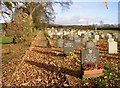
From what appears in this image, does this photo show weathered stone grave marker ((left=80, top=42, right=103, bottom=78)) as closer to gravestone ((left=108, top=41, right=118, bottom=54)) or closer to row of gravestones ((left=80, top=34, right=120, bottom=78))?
row of gravestones ((left=80, top=34, right=120, bottom=78))

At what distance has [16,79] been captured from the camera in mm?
7758

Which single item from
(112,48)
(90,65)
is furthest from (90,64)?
(112,48)

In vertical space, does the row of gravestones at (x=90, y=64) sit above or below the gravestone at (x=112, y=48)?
above

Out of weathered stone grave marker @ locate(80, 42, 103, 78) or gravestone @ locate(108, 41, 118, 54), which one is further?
gravestone @ locate(108, 41, 118, 54)

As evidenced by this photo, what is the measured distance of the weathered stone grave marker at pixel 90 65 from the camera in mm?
7707

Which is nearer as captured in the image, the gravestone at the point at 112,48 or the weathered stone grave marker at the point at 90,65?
→ the weathered stone grave marker at the point at 90,65

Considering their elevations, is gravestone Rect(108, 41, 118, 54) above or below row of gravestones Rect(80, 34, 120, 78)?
below

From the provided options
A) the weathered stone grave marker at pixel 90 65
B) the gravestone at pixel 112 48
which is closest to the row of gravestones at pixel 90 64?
the weathered stone grave marker at pixel 90 65

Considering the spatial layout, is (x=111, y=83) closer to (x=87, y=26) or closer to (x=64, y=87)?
(x=64, y=87)

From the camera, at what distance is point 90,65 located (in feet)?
26.2

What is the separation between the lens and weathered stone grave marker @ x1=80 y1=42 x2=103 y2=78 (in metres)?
7.71

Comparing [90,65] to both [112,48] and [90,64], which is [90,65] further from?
[112,48]

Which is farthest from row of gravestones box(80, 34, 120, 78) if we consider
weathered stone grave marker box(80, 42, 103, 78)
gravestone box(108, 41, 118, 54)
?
gravestone box(108, 41, 118, 54)

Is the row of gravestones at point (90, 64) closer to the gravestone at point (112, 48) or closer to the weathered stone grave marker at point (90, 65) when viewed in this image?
the weathered stone grave marker at point (90, 65)
